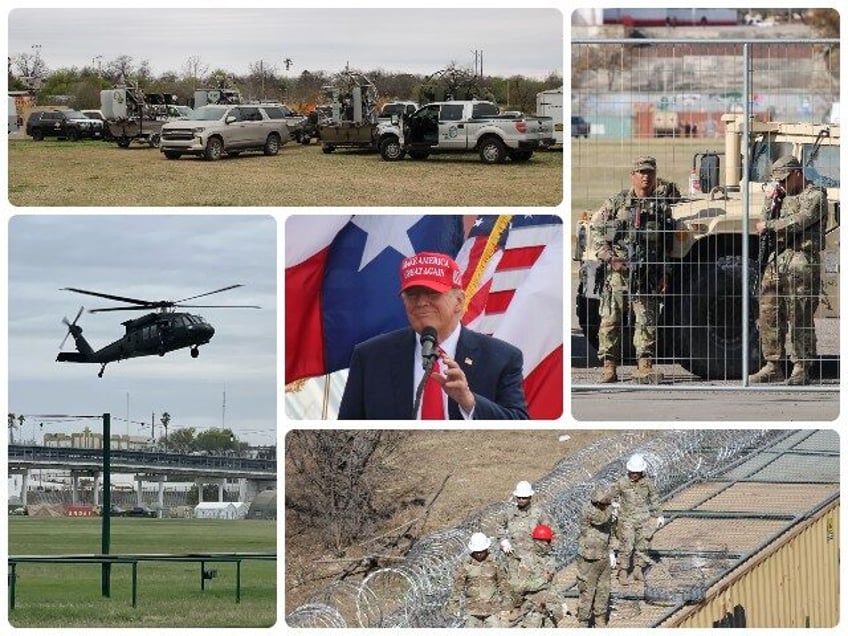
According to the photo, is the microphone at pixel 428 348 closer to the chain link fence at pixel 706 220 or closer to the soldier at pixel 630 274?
the chain link fence at pixel 706 220

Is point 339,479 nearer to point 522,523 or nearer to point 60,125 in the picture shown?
point 522,523

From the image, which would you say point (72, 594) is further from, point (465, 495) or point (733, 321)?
point (733, 321)

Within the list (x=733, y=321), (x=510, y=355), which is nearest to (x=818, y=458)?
(x=733, y=321)

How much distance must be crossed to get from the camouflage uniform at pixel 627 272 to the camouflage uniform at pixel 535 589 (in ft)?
6.49

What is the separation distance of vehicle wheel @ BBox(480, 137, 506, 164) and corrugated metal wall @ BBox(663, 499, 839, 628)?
3776mm

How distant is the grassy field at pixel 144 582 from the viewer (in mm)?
15188

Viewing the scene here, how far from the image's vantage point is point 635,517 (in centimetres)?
1479

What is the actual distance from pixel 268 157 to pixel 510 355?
3.35 meters

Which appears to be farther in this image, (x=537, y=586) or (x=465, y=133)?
(x=465, y=133)

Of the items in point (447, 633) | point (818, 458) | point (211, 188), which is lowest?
point (447, 633)

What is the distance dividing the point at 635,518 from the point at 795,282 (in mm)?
2163

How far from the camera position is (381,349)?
49.6ft

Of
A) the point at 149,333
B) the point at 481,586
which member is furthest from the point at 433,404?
the point at 149,333

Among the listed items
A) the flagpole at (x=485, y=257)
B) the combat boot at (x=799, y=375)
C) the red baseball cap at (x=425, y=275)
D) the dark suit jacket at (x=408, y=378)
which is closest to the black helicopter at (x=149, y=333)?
the dark suit jacket at (x=408, y=378)
